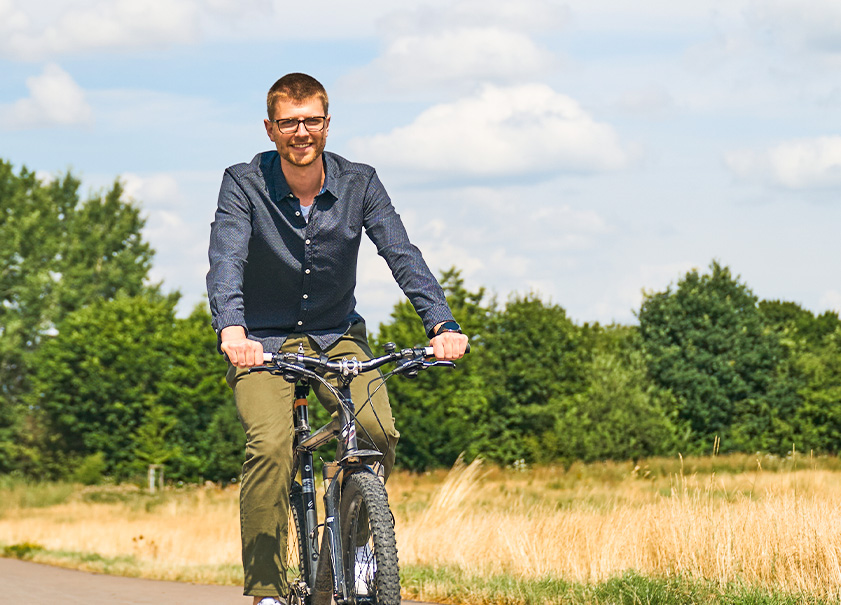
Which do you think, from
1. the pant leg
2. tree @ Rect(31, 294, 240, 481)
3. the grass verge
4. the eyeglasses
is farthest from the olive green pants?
tree @ Rect(31, 294, 240, 481)

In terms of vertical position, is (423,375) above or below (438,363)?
above

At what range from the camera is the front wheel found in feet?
13.0

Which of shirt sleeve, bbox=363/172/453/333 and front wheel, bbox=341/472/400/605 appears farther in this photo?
shirt sleeve, bbox=363/172/453/333

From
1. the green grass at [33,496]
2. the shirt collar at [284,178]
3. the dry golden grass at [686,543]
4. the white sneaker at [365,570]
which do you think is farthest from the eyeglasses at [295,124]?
the green grass at [33,496]

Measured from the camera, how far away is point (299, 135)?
14.8 feet

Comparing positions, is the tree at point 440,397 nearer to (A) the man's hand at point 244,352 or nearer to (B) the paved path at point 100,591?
(B) the paved path at point 100,591

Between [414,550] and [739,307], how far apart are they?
4275cm

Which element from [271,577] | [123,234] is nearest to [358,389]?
[271,577]

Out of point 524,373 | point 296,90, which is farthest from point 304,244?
point 524,373

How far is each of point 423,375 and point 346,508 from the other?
46.6 metres

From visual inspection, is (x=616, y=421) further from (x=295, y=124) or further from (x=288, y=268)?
(x=295, y=124)

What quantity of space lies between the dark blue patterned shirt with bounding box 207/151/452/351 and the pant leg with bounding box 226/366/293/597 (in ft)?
0.94

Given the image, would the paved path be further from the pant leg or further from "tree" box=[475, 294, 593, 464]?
"tree" box=[475, 294, 593, 464]

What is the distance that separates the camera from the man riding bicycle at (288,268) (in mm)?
4516
